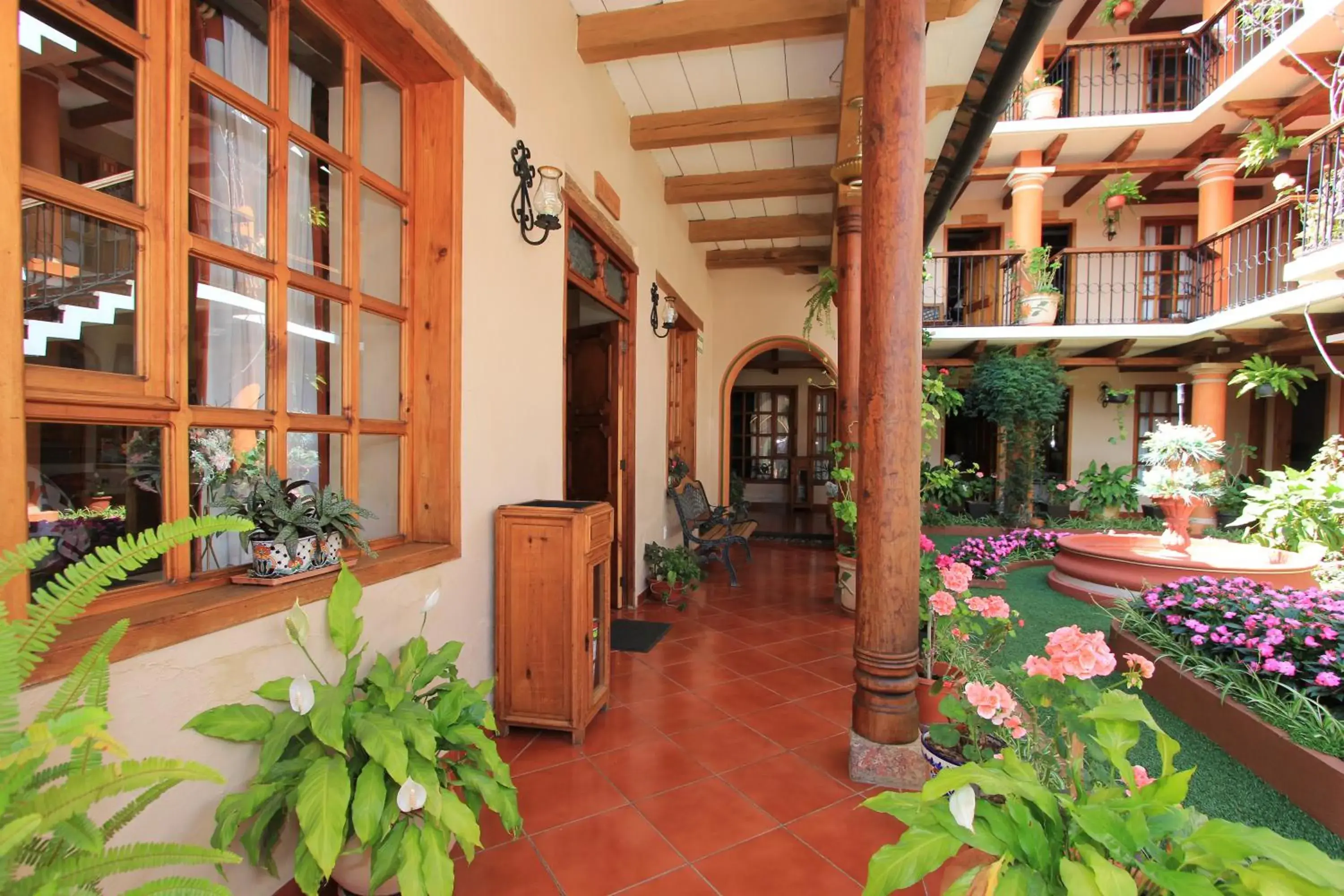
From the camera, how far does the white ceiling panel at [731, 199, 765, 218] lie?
6.05m

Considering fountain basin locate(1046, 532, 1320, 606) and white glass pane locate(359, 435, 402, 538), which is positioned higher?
white glass pane locate(359, 435, 402, 538)

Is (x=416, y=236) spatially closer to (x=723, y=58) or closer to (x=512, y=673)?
(x=512, y=673)

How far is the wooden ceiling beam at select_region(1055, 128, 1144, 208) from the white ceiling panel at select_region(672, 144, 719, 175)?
6.21 metres

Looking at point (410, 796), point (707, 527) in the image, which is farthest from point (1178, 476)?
point (410, 796)

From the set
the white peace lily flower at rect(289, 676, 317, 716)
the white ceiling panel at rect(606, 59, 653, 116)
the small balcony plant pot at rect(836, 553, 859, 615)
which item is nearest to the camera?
the white peace lily flower at rect(289, 676, 317, 716)

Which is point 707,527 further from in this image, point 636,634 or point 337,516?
point 337,516

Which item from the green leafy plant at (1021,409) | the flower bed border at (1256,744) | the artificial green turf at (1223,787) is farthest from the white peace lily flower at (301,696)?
the green leafy plant at (1021,409)

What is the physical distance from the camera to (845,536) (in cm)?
470

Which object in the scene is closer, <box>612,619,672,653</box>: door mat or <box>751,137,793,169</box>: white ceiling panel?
<box>612,619,672,653</box>: door mat

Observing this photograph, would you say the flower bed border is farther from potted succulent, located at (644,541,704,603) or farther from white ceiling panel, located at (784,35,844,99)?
white ceiling panel, located at (784,35,844,99)

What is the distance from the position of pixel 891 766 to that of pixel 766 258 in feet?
20.0

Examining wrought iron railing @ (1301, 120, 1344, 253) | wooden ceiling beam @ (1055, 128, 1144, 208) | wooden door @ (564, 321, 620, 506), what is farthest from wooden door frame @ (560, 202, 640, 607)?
wooden ceiling beam @ (1055, 128, 1144, 208)

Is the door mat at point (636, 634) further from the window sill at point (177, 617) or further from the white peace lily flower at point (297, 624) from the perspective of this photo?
the white peace lily flower at point (297, 624)

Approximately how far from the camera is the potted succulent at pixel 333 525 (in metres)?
1.68
